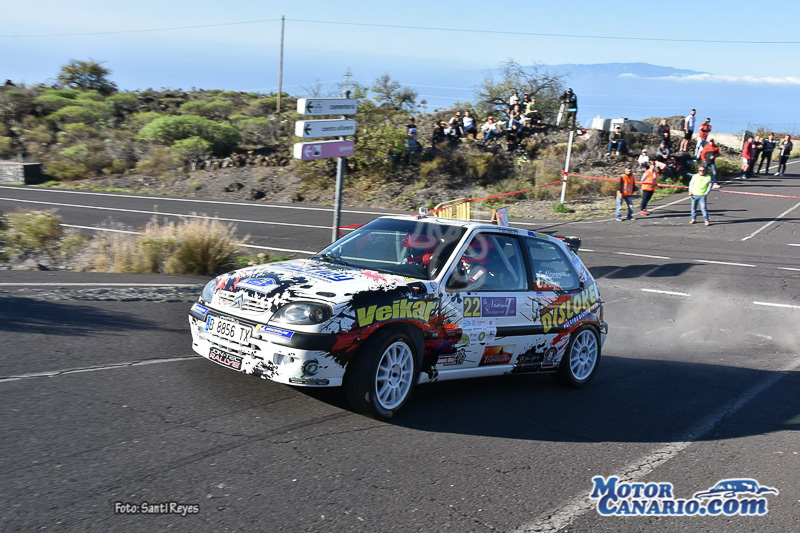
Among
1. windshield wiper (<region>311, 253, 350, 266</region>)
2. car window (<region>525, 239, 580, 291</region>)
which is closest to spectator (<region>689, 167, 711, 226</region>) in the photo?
car window (<region>525, 239, 580, 291</region>)

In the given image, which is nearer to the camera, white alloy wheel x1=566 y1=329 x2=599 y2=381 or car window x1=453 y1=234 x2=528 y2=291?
car window x1=453 y1=234 x2=528 y2=291

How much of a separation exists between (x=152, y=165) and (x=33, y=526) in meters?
32.3

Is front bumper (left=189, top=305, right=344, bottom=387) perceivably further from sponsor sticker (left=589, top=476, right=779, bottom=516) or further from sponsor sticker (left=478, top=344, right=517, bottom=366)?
sponsor sticker (left=589, top=476, right=779, bottom=516)

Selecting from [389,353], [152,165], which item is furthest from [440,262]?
[152,165]

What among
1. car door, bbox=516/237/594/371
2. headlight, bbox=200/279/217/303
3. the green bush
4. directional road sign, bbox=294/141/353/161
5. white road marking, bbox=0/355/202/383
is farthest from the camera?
the green bush

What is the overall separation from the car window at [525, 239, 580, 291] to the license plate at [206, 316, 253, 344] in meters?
2.96

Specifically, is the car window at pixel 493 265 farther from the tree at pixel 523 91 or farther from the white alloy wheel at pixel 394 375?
the tree at pixel 523 91

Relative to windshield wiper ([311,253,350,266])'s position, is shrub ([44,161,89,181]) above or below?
below

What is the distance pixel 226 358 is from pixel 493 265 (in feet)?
8.60

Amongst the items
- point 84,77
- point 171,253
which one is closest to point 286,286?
point 171,253

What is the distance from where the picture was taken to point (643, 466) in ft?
17.6

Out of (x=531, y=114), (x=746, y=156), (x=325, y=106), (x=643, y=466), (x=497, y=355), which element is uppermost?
(x=531, y=114)

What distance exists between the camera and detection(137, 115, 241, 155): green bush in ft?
116

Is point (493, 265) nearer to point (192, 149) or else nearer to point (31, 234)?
point (31, 234)
